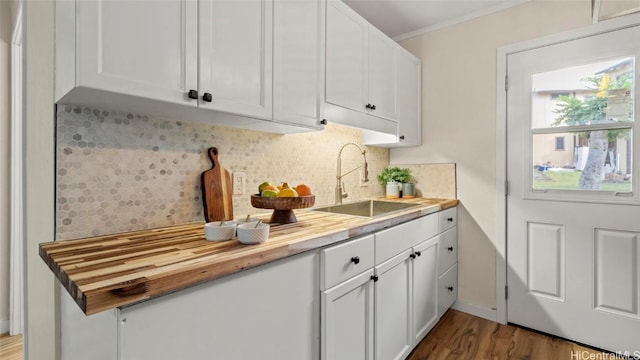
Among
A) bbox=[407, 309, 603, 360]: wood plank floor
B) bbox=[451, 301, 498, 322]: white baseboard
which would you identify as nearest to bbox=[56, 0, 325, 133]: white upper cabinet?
bbox=[407, 309, 603, 360]: wood plank floor

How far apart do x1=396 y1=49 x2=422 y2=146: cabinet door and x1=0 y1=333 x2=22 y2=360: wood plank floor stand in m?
2.95

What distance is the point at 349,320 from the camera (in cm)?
135

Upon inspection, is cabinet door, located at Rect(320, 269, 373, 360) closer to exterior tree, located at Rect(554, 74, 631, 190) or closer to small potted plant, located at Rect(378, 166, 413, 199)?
small potted plant, located at Rect(378, 166, 413, 199)

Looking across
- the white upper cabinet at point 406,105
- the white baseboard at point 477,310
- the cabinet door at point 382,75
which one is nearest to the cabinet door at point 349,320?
the cabinet door at point 382,75

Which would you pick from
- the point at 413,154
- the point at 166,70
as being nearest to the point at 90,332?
the point at 166,70

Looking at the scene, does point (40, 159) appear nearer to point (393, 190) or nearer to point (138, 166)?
point (138, 166)

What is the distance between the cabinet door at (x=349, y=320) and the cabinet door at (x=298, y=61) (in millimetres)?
830

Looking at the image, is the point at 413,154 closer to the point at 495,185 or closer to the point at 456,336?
the point at 495,185

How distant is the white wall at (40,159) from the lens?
1.07m

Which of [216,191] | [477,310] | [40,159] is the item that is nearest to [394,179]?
[477,310]

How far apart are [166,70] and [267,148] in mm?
787

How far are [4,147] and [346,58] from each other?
243cm
